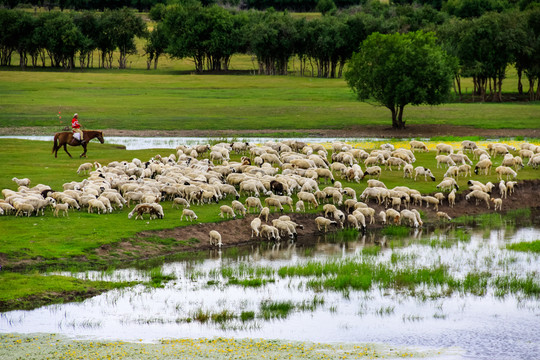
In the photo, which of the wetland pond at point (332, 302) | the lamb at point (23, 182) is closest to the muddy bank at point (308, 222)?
the wetland pond at point (332, 302)

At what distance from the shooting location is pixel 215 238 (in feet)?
85.4

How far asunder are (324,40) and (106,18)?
3861cm

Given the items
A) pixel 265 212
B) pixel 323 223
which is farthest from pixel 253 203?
pixel 323 223

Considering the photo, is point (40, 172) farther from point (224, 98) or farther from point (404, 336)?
point (224, 98)

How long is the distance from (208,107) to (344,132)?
19493 mm

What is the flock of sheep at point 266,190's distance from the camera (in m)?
27.5

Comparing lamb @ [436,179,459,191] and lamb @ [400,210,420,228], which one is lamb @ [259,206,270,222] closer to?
lamb @ [400,210,420,228]

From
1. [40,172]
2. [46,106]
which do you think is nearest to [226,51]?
[46,106]

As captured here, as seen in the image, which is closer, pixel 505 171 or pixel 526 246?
pixel 526 246

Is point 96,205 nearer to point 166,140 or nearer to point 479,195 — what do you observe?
point 479,195

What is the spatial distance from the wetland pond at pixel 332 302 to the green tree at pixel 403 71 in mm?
32472

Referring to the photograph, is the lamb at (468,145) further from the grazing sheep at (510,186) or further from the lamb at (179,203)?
the lamb at (179,203)

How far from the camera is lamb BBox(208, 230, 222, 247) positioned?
25703 millimetres

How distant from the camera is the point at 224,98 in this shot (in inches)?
3243
